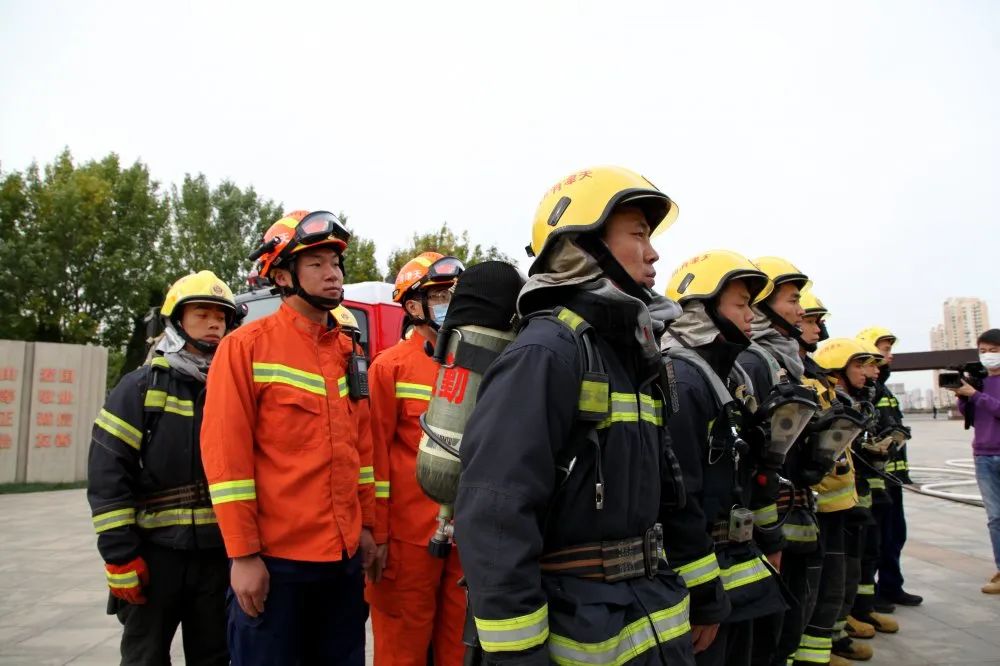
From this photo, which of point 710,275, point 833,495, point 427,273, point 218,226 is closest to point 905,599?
point 833,495

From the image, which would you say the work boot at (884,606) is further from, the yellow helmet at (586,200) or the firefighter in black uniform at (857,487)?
the yellow helmet at (586,200)

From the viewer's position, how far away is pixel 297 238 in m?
3.00

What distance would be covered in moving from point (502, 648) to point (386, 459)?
1911mm

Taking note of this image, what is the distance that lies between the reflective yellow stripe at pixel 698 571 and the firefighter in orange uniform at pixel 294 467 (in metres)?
1.36

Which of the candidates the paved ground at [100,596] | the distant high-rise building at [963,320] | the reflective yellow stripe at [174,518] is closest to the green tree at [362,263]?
the paved ground at [100,596]

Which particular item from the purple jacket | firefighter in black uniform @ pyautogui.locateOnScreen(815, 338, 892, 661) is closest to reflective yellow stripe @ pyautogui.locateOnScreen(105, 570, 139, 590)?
firefighter in black uniform @ pyautogui.locateOnScreen(815, 338, 892, 661)

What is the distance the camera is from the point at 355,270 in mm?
27141

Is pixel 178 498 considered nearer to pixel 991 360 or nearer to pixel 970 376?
pixel 991 360

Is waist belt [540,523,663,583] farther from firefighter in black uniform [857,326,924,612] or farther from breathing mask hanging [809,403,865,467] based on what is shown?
firefighter in black uniform [857,326,924,612]

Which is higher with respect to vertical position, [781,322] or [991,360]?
[781,322]

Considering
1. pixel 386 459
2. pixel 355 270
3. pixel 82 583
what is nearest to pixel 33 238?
pixel 355 270

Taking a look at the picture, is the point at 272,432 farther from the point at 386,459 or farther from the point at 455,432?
the point at 455,432

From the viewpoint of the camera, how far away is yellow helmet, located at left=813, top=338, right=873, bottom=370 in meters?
5.82

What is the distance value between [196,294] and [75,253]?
66.6ft
